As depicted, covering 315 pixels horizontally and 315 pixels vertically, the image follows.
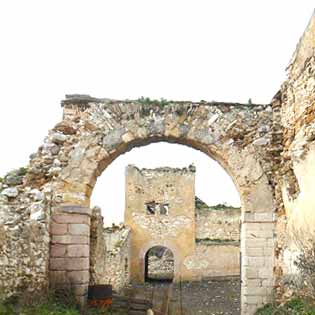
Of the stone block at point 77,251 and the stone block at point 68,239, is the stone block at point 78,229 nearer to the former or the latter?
the stone block at point 68,239

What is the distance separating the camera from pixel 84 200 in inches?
311

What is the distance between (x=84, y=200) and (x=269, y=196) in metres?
2.93

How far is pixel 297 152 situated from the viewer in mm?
6996

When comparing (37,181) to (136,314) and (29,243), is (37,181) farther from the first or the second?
(136,314)

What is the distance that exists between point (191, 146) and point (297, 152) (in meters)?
2.04

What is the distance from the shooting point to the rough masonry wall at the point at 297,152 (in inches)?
258

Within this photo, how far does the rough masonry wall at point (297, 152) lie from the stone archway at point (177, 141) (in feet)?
1.13

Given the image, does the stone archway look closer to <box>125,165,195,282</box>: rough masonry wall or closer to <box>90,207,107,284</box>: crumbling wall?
<box>90,207,107,284</box>: crumbling wall

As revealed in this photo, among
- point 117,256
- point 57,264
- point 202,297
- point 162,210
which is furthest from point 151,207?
point 57,264

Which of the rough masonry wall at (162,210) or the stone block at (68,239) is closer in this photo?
the stone block at (68,239)

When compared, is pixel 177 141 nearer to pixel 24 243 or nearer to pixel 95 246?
pixel 95 246

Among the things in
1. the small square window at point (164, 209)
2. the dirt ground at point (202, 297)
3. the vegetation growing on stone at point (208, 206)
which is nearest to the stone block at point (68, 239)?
the dirt ground at point (202, 297)

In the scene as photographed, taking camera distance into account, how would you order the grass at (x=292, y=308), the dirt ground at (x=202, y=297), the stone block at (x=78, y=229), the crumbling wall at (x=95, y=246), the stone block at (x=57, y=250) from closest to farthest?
the grass at (x=292, y=308)
the stone block at (x=57, y=250)
the stone block at (x=78, y=229)
the crumbling wall at (x=95, y=246)
the dirt ground at (x=202, y=297)

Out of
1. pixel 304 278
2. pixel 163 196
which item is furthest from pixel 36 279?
pixel 163 196
